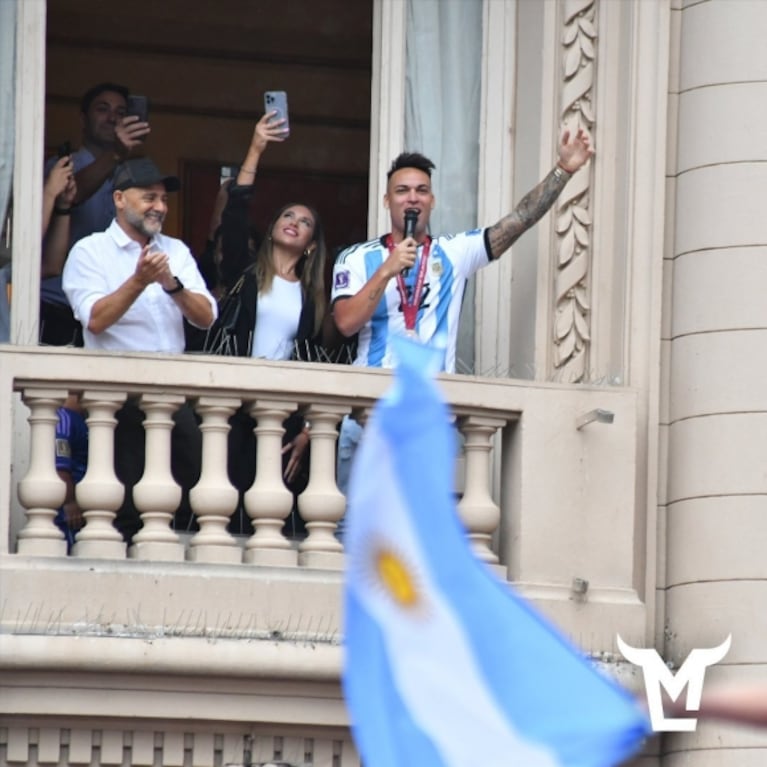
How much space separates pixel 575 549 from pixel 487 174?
1.90 m

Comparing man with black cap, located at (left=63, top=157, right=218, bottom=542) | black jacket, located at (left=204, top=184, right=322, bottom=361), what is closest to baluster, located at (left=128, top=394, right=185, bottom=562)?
man with black cap, located at (left=63, top=157, right=218, bottom=542)

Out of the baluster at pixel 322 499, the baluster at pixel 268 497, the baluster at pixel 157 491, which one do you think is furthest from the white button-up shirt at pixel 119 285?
the baluster at pixel 322 499

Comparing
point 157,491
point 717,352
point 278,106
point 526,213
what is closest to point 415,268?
point 526,213

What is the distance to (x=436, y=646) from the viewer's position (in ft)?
26.4

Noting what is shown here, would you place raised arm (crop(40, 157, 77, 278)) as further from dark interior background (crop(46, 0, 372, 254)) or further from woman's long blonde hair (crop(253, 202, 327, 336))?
dark interior background (crop(46, 0, 372, 254))

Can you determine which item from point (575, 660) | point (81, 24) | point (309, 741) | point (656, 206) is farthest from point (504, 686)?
point (81, 24)

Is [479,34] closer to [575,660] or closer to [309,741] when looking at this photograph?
[309,741]

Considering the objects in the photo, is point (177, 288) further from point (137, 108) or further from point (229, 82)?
point (229, 82)

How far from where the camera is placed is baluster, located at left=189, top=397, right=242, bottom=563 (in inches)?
538

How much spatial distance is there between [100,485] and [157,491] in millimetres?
225

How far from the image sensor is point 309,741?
1372 cm

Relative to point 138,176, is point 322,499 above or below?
below

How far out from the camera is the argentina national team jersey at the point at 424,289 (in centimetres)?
1420

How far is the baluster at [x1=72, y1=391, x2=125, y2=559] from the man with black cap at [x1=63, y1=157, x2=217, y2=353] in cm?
29
